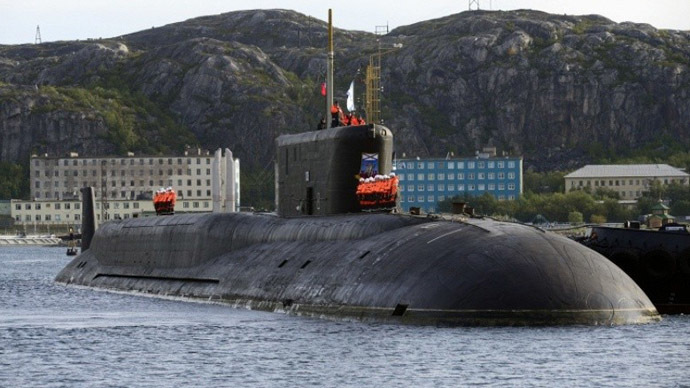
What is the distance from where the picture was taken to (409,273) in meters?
33.4

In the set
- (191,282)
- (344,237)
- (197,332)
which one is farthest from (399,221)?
(191,282)

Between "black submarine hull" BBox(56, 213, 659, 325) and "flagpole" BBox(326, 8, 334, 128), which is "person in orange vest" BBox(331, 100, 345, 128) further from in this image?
"black submarine hull" BBox(56, 213, 659, 325)

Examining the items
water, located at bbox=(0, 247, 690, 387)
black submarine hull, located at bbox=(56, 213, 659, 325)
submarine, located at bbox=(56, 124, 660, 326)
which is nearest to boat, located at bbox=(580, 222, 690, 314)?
water, located at bbox=(0, 247, 690, 387)

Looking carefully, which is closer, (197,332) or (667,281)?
(197,332)

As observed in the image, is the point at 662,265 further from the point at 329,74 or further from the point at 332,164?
the point at 329,74

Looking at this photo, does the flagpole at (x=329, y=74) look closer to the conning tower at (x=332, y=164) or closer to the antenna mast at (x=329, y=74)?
the antenna mast at (x=329, y=74)

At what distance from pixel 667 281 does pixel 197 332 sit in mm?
14901

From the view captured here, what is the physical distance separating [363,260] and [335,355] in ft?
21.0

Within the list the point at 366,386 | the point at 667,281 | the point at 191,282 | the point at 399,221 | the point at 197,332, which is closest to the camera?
the point at 366,386

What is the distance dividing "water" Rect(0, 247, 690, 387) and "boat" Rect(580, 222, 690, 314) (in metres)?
3.08

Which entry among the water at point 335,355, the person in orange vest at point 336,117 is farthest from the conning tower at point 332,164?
the water at point 335,355

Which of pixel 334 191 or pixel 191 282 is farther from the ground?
pixel 334 191

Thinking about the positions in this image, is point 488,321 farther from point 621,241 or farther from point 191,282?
point 191,282

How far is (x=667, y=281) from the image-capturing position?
41500 mm
